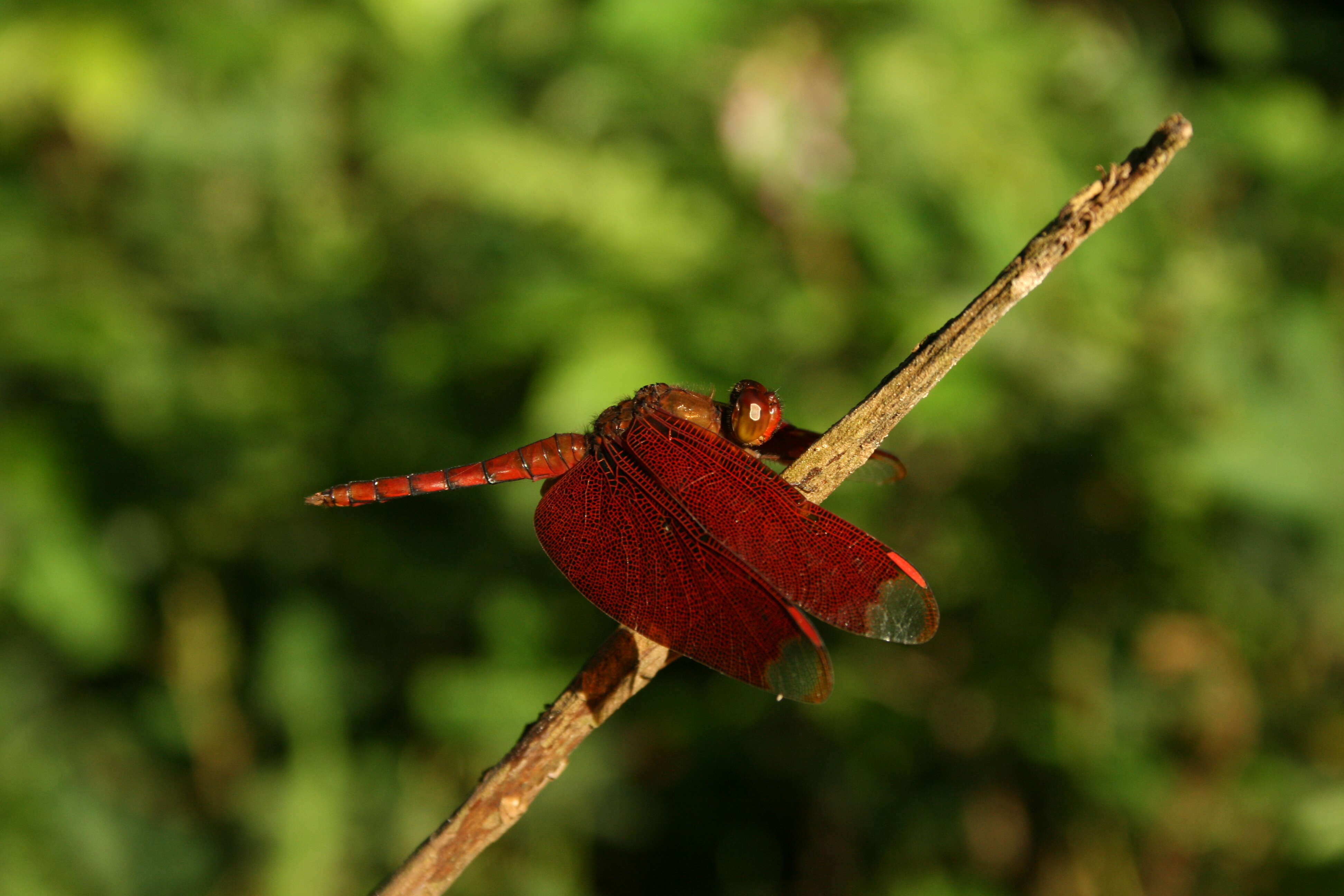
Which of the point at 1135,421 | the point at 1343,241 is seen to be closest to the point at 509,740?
the point at 1135,421

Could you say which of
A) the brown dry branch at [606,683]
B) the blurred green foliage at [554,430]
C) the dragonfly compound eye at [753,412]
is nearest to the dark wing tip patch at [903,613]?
the brown dry branch at [606,683]

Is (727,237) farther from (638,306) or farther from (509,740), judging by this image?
(509,740)

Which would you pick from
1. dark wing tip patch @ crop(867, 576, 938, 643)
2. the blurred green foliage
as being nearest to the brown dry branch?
dark wing tip patch @ crop(867, 576, 938, 643)

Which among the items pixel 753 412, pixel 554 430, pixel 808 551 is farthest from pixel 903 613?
pixel 554 430

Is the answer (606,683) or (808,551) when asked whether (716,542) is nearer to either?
(808,551)

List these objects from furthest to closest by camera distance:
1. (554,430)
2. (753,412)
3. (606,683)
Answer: (554,430) < (753,412) < (606,683)

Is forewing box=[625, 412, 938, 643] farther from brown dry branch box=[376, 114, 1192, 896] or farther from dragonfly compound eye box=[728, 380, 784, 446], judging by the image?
brown dry branch box=[376, 114, 1192, 896]

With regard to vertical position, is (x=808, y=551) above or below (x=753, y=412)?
below
